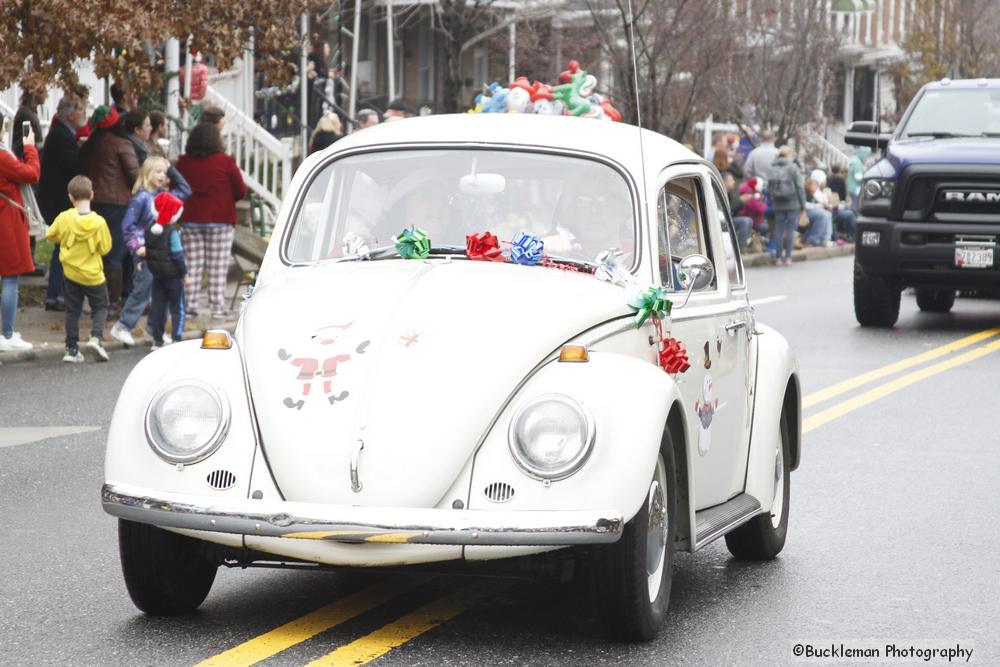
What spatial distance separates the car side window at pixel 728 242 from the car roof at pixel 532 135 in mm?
438

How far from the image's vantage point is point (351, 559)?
5508 mm

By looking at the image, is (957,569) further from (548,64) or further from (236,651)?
(548,64)

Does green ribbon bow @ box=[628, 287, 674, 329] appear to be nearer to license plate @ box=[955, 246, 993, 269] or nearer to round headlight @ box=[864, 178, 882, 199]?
license plate @ box=[955, 246, 993, 269]

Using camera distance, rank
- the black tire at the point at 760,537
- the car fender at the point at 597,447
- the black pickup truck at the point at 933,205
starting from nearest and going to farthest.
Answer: the car fender at the point at 597,447
the black tire at the point at 760,537
the black pickup truck at the point at 933,205

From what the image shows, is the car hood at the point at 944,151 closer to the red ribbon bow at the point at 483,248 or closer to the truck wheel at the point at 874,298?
the truck wheel at the point at 874,298

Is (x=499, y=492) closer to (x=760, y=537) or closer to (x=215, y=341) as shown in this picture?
(x=215, y=341)

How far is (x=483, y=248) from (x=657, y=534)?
1.26m

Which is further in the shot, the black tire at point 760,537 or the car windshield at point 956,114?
the car windshield at point 956,114

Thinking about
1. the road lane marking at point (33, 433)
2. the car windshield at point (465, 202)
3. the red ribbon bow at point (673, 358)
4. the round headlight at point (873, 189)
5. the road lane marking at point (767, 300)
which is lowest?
the road lane marking at point (767, 300)

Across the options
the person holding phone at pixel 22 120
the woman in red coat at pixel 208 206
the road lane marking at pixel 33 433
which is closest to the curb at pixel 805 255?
the woman in red coat at pixel 208 206

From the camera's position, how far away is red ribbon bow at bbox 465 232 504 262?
21.8ft

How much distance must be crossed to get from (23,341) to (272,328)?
986 cm

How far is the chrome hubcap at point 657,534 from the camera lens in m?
5.91

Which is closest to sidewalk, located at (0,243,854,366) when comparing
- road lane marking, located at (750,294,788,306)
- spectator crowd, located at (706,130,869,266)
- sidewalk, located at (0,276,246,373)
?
sidewalk, located at (0,276,246,373)
